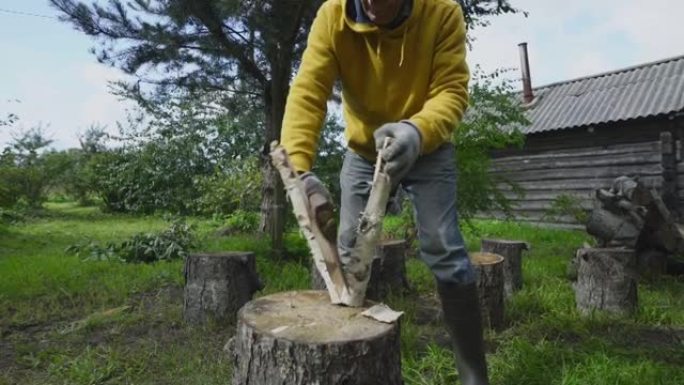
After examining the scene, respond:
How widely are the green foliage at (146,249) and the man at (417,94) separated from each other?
436 cm

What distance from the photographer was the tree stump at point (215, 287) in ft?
12.3

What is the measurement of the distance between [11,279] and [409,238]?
403 cm

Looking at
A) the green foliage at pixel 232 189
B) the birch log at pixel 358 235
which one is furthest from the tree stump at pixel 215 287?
the green foliage at pixel 232 189

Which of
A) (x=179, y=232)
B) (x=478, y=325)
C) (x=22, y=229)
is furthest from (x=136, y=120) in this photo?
(x=478, y=325)

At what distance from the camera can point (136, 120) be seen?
15.2m

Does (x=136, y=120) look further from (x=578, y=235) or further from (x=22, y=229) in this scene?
(x=578, y=235)

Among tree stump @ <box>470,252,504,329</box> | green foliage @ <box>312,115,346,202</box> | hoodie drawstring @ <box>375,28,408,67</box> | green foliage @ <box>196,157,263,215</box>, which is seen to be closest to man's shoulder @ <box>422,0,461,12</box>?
hoodie drawstring @ <box>375,28,408,67</box>

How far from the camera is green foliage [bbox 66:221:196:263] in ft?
20.1

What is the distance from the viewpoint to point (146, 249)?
618 cm

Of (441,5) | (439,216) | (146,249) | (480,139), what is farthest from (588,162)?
(439,216)

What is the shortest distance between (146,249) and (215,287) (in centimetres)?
272

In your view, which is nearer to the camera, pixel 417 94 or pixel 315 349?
pixel 315 349

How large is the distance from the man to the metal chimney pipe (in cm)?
1122

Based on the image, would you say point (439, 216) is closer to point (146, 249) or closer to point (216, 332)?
point (216, 332)
